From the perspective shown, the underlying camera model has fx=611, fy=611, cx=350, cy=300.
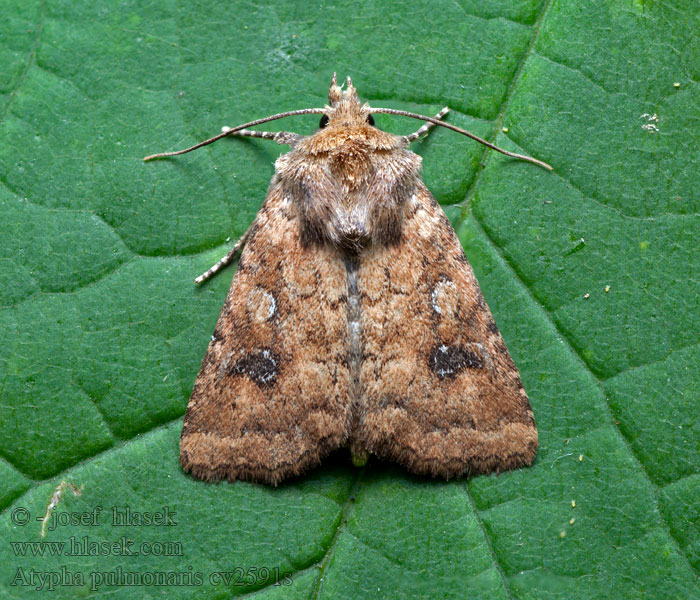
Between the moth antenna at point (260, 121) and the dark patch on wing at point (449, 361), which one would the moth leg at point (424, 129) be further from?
the dark patch on wing at point (449, 361)

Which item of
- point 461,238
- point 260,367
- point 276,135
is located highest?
point 276,135

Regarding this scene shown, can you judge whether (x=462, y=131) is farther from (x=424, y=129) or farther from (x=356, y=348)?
(x=356, y=348)

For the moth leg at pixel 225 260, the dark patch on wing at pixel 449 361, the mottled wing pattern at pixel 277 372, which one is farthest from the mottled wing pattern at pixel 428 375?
the moth leg at pixel 225 260

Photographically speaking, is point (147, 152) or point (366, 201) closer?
point (366, 201)

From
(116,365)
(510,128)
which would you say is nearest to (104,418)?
(116,365)

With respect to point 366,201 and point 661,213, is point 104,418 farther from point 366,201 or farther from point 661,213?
point 661,213

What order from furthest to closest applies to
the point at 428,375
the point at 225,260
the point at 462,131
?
1. the point at 225,260
2. the point at 462,131
3. the point at 428,375

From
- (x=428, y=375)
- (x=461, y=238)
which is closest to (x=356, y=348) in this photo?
(x=428, y=375)
